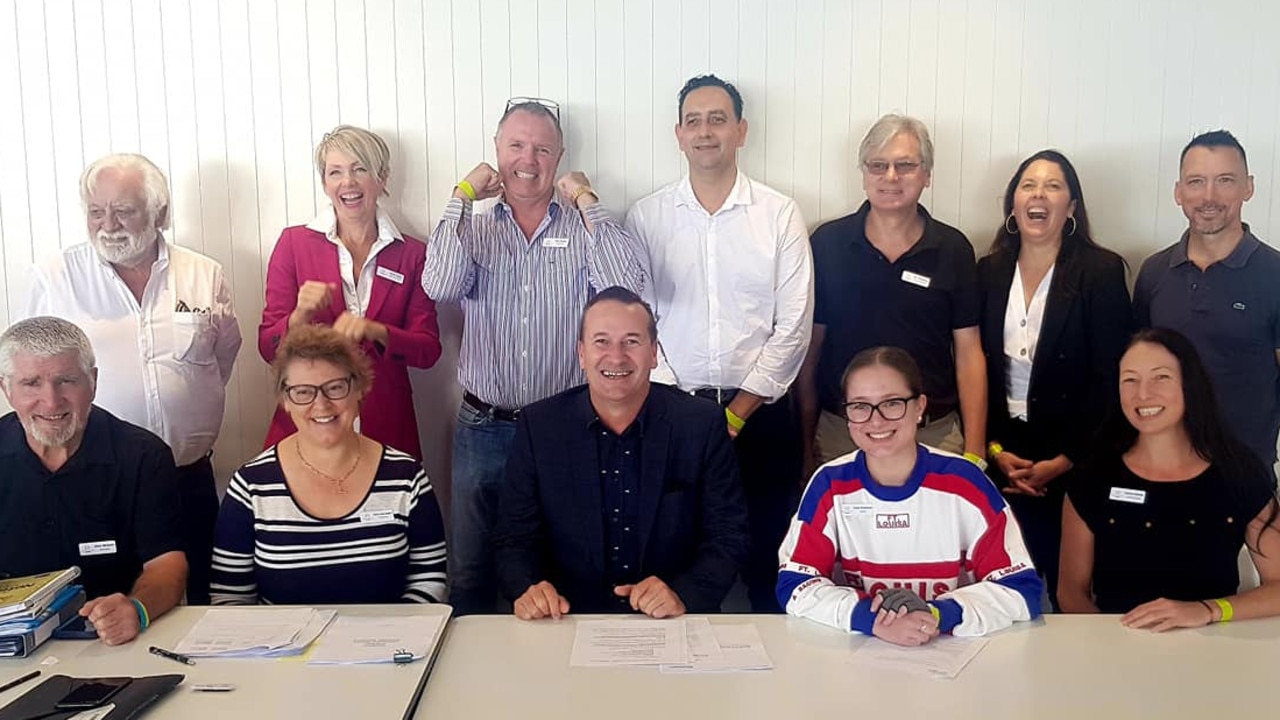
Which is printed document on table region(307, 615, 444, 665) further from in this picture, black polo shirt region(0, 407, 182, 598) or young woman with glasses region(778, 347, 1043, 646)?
young woman with glasses region(778, 347, 1043, 646)

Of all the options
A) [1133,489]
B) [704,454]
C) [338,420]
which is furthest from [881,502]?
[338,420]

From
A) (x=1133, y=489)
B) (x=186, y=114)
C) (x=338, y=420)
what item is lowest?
(x=1133, y=489)

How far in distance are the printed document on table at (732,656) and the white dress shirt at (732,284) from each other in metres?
1.22

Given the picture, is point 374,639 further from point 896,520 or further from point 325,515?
point 896,520

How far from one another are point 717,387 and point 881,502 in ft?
3.44

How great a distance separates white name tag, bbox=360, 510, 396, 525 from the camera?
2.29m

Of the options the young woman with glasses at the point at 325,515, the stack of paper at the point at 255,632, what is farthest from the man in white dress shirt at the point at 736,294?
the stack of paper at the point at 255,632

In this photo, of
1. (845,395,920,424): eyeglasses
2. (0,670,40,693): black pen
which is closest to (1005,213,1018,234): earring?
(845,395,920,424): eyeglasses

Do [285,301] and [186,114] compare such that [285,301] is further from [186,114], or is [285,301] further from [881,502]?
[881,502]

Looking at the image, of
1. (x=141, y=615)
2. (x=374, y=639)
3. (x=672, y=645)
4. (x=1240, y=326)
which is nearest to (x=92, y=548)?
(x=141, y=615)

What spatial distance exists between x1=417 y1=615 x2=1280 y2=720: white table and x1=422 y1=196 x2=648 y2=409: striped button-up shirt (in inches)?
46.4

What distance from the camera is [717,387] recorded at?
3.19 meters

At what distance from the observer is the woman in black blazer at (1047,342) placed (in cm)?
310

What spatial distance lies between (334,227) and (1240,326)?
9.45ft
